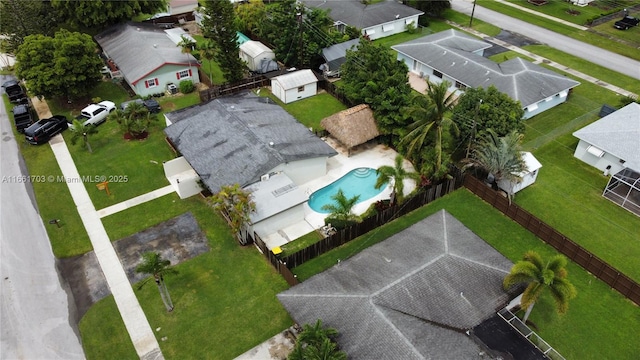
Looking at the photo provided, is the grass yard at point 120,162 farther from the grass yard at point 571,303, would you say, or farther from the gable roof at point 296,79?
the grass yard at point 571,303

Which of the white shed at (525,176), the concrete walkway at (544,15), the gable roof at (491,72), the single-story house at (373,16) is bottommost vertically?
the white shed at (525,176)

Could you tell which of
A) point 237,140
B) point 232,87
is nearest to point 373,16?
point 232,87

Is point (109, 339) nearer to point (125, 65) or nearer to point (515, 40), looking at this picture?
point (125, 65)

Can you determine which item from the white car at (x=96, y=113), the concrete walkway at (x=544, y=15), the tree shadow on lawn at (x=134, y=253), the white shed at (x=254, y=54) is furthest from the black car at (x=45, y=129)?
the concrete walkway at (x=544, y=15)

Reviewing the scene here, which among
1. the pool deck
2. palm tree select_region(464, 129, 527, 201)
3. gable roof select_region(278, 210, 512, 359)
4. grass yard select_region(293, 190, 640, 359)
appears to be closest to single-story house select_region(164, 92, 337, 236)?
the pool deck

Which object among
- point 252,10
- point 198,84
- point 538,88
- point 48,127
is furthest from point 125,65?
point 538,88

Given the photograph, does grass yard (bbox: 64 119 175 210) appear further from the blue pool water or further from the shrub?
the blue pool water
